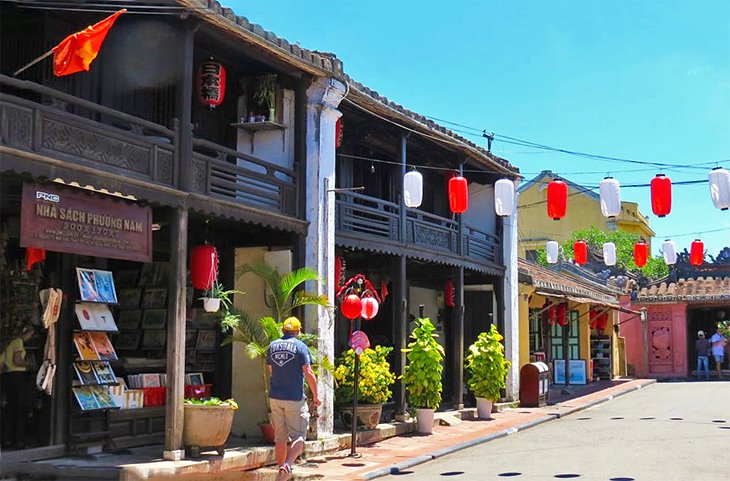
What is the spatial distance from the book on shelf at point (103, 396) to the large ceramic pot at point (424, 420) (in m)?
6.32

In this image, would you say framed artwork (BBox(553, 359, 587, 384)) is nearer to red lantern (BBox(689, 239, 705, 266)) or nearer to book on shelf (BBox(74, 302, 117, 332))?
red lantern (BBox(689, 239, 705, 266))

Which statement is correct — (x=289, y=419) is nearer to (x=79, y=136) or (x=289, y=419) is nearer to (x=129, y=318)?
(x=129, y=318)

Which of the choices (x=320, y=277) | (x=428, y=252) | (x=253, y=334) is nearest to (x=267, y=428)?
(x=253, y=334)

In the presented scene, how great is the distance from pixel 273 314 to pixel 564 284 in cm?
1583

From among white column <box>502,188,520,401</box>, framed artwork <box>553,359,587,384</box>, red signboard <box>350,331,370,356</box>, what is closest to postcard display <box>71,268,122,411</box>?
red signboard <box>350,331,370,356</box>

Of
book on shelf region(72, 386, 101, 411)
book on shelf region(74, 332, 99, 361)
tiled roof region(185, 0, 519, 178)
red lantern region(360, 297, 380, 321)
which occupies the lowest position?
book on shelf region(72, 386, 101, 411)

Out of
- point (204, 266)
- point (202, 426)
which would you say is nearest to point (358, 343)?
point (204, 266)

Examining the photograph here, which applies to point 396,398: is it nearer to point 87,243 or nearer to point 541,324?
point 87,243

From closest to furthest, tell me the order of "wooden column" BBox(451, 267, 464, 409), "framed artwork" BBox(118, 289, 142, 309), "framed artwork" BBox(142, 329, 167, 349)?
"framed artwork" BBox(142, 329, 167, 349) < "framed artwork" BBox(118, 289, 142, 309) < "wooden column" BBox(451, 267, 464, 409)

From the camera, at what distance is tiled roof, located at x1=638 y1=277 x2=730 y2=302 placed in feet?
107

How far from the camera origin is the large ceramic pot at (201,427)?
420 inches

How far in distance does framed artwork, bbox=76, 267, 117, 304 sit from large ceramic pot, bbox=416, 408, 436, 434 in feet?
21.9

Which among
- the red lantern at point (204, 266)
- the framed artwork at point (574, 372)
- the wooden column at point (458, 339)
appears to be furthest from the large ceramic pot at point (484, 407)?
the framed artwork at point (574, 372)

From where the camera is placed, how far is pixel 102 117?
11805 millimetres
